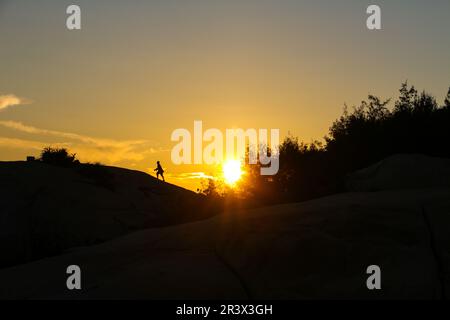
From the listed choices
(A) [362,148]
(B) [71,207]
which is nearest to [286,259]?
(A) [362,148]

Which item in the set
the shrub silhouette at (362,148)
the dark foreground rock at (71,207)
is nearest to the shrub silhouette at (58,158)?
the dark foreground rock at (71,207)

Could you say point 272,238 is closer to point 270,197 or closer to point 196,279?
point 196,279

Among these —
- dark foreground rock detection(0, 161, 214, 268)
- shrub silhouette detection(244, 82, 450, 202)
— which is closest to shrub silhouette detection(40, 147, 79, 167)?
dark foreground rock detection(0, 161, 214, 268)

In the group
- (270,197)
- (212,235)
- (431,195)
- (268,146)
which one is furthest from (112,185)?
(431,195)

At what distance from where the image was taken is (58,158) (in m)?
35.4

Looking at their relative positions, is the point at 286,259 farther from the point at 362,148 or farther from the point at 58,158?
the point at 58,158

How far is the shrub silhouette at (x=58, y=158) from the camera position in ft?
115

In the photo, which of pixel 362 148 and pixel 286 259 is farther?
pixel 362 148

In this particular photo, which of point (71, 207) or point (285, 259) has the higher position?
point (71, 207)

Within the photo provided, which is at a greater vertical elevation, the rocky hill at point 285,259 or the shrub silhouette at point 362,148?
the shrub silhouette at point 362,148

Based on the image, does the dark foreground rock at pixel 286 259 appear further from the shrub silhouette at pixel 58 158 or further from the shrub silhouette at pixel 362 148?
the shrub silhouette at pixel 58 158

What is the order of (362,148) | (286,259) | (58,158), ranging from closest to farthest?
(286,259) → (362,148) → (58,158)

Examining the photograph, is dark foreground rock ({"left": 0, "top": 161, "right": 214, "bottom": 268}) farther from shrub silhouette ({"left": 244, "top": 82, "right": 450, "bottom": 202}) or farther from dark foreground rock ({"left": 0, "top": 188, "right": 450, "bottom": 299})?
dark foreground rock ({"left": 0, "top": 188, "right": 450, "bottom": 299})
